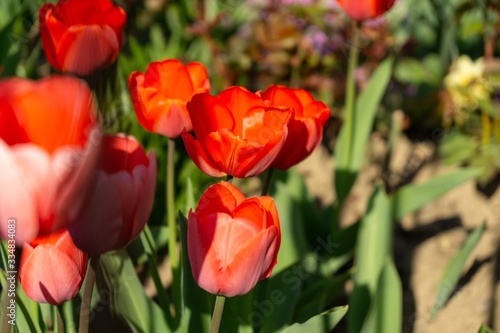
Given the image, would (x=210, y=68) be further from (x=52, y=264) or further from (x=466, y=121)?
(x=52, y=264)

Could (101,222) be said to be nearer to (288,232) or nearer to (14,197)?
(14,197)

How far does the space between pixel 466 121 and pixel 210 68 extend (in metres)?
0.78

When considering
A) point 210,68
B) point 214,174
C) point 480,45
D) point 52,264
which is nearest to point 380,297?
point 214,174

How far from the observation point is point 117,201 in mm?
634

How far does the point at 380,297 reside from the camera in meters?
1.26

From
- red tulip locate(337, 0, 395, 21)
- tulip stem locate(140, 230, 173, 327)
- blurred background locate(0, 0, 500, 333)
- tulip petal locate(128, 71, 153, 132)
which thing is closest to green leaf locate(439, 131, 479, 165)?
blurred background locate(0, 0, 500, 333)

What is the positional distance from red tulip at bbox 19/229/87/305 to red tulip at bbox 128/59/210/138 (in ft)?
0.93

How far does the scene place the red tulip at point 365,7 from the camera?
1.30 metres

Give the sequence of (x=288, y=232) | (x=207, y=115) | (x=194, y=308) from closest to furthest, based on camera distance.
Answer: (x=207, y=115) → (x=194, y=308) → (x=288, y=232)

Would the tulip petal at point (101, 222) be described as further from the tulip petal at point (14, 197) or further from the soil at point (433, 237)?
the soil at point (433, 237)

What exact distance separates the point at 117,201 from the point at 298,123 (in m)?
0.37

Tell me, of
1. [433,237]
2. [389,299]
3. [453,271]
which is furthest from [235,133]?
[433,237]

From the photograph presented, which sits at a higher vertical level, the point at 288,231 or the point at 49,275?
the point at 49,275

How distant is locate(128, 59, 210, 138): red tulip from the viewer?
3.25 ft
